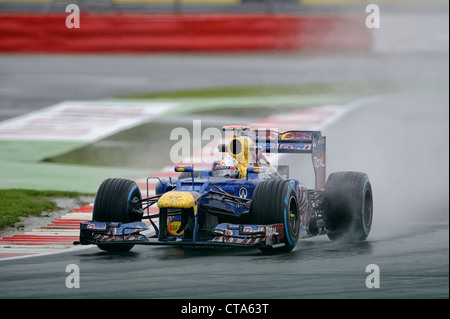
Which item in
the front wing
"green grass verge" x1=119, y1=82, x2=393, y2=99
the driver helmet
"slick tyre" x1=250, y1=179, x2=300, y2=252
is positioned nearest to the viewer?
the front wing

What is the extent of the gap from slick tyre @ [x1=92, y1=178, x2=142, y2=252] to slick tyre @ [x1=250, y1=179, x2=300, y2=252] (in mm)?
1456

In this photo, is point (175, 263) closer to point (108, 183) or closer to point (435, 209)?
point (108, 183)

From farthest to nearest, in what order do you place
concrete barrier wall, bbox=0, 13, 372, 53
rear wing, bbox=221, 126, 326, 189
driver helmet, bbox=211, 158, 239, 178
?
concrete barrier wall, bbox=0, 13, 372, 53 → rear wing, bbox=221, 126, 326, 189 → driver helmet, bbox=211, 158, 239, 178

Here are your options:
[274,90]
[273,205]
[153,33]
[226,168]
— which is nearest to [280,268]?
[273,205]

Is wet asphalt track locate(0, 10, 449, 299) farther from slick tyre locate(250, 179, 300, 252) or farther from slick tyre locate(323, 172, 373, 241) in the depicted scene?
slick tyre locate(250, 179, 300, 252)

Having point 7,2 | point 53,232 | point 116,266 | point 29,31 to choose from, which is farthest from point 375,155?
point 7,2

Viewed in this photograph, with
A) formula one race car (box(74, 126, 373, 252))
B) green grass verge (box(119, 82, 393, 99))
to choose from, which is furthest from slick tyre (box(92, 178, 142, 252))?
green grass verge (box(119, 82, 393, 99))

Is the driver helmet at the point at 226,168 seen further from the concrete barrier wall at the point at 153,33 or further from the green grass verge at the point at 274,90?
the concrete barrier wall at the point at 153,33

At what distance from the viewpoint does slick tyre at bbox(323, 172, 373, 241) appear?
36.5ft

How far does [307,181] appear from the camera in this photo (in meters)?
15.9

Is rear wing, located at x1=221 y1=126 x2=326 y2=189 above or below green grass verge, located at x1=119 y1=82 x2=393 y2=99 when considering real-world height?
below

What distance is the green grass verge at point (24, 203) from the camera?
12.5 meters

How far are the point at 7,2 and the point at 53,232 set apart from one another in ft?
82.0

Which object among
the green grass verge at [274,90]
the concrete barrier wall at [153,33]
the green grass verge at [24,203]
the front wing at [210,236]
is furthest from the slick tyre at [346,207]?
the concrete barrier wall at [153,33]
